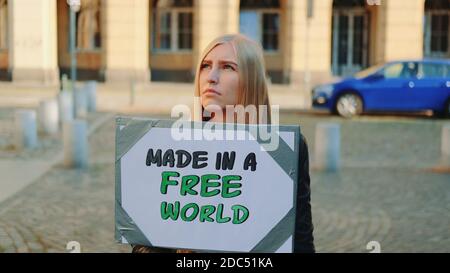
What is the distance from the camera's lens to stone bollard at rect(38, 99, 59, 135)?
13984mm

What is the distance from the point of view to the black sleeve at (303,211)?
2.77 metres

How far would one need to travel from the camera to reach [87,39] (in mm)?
31844

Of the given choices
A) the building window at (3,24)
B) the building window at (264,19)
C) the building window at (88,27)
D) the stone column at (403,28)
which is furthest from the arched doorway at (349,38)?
the building window at (3,24)

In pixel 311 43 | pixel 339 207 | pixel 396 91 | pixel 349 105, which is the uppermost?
pixel 311 43

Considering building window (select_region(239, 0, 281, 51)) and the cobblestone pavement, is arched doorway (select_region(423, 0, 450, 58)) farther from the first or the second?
the cobblestone pavement

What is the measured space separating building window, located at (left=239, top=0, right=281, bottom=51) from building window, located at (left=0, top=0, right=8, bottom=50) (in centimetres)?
1038

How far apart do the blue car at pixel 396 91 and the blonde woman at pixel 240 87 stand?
1633cm

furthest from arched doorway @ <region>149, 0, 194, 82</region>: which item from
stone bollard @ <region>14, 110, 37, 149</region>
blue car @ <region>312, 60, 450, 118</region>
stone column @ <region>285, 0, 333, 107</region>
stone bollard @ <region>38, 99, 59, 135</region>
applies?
stone bollard @ <region>14, 110, 37, 149</region>

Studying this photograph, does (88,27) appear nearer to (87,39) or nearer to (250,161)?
(87,39)

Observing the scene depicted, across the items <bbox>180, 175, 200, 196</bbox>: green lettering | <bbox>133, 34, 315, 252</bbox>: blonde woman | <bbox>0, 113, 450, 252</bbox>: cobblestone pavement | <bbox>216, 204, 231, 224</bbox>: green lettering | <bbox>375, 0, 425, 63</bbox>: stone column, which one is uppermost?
<bbox>375, 0, 425, 63</bbox>: stone column

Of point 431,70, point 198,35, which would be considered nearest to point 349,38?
point 198,35

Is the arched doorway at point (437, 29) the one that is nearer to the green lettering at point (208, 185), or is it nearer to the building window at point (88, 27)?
the building window at point (88, 27)

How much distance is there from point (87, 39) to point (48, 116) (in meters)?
18.4
